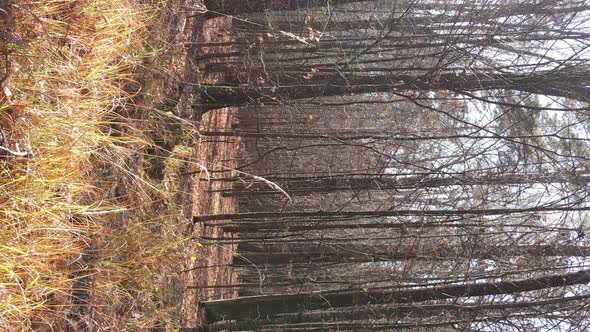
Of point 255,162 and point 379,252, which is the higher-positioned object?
point 255,162

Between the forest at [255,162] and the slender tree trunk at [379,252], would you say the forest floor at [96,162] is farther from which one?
the slender tree trunk at [379,252]

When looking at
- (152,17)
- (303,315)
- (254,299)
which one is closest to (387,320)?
(303,315)

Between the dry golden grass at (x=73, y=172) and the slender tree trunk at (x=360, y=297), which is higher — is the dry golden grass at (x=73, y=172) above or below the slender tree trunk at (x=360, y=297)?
above

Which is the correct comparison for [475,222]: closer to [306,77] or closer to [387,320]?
[387,320]

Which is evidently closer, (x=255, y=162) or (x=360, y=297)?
(x=360, y=297)

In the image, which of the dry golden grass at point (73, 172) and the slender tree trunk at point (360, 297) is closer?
the dry golden grass at point (73, 172)

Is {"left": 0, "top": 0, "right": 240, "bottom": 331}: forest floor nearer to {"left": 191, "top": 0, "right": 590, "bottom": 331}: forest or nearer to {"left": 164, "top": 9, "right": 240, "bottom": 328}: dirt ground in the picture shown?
{"left": 164, "top": 9, "right": 240, "bottom": 328}: dirt ground

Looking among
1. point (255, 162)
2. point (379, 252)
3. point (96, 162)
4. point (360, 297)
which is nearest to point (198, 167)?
point (255, 162)

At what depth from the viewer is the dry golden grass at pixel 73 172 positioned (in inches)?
113

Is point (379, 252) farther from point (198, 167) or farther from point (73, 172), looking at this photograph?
point (73, 172)

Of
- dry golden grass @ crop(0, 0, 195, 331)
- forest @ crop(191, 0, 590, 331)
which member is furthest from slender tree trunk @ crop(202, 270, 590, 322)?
dry golden grass @ crop(0, 0, 195, 331)

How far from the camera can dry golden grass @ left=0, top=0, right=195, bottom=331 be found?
2.86 metres

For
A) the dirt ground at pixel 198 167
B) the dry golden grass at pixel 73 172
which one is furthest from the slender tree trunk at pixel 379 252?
the dry golden grass at pixel 73 172

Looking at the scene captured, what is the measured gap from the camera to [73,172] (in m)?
3.33
